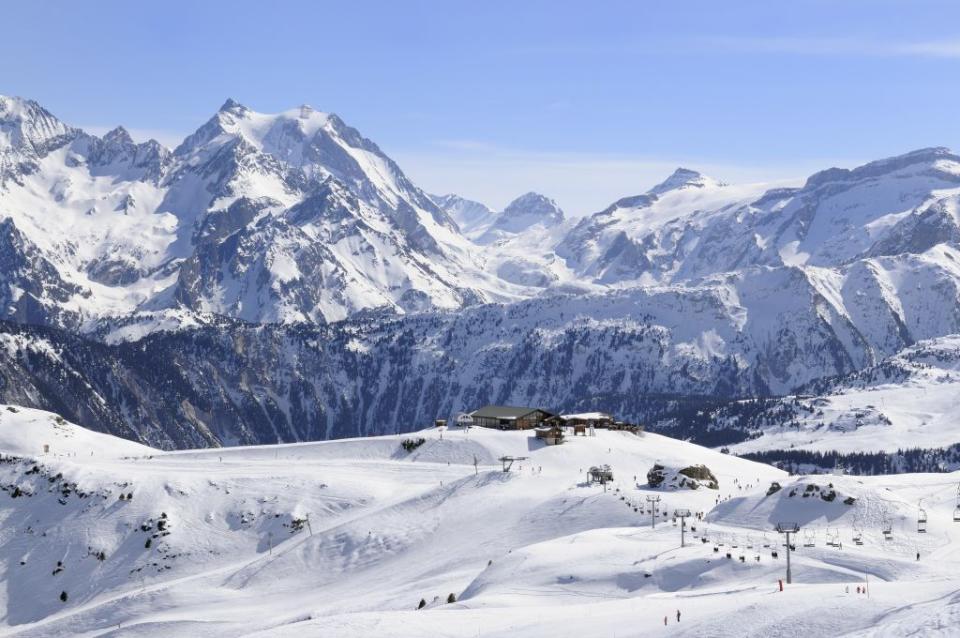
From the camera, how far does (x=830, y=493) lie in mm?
142250

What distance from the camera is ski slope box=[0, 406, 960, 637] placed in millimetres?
97750

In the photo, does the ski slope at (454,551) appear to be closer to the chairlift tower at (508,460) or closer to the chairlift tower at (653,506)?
the chairlift tower at (653,506)

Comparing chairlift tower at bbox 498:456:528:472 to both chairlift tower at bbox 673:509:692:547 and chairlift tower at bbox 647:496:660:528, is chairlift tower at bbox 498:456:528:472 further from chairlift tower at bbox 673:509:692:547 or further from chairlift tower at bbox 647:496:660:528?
chairlift tower at bbox 673:509:692:547

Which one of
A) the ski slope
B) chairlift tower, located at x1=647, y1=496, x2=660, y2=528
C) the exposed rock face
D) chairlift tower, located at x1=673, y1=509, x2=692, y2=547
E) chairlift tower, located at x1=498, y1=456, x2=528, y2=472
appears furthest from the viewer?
chairlift tower, located at x1=498, y1=456, x2=528, y2=472

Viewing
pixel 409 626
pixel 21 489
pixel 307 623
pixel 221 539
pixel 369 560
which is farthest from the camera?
pixel 21 489

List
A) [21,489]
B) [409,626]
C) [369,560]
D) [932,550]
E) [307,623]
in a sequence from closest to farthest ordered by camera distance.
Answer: [409,626]
[307,623]
[932,550]
[369,560]
[21,489]

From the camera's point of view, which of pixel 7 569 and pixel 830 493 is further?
pixel 7 569

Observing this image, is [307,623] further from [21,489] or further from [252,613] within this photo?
[21,489]

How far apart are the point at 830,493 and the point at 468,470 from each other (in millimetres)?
62416

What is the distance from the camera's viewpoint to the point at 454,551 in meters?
146

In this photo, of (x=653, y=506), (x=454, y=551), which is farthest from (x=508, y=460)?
(x=653, y=506)

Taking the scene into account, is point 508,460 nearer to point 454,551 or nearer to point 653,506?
point 454,551

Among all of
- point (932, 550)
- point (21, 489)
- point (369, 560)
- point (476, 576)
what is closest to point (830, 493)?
point (932, 550)

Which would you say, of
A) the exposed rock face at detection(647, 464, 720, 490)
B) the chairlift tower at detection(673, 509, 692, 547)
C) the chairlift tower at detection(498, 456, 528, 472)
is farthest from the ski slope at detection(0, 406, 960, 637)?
the chairlift tower at detection(498, 456, 528, 472)
